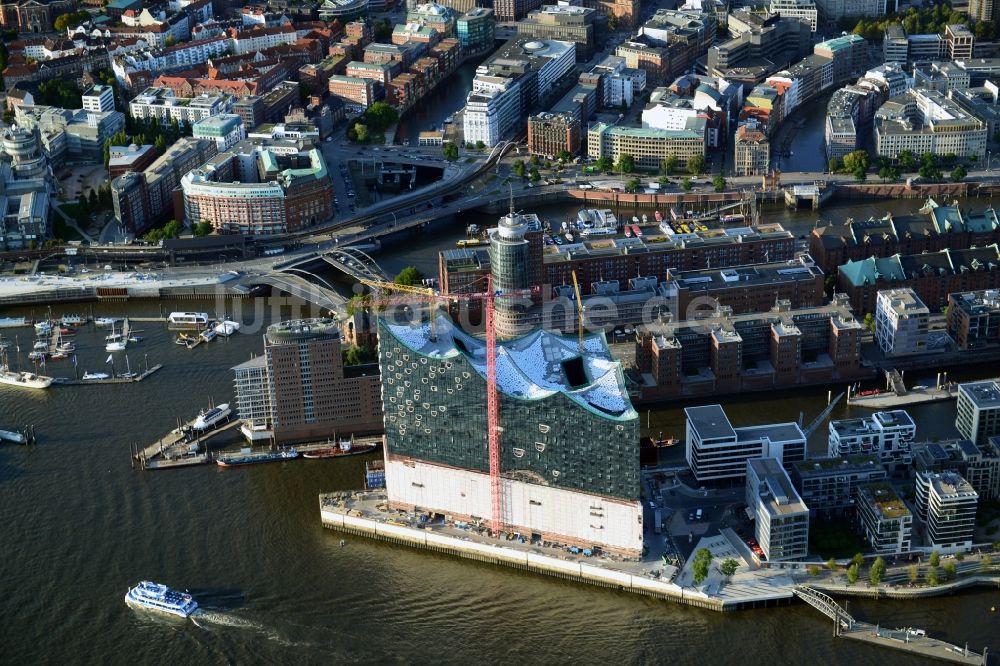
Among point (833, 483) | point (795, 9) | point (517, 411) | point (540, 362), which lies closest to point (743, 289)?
point (540, 362)

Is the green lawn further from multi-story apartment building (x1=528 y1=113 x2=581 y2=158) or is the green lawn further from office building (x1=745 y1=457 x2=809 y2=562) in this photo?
multi-story apartment building (x1=528 y1=113 x2=581 y2=158)

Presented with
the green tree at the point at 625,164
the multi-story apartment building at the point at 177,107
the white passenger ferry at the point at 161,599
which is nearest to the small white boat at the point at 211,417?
the white passenger ferry at the point at 161,599

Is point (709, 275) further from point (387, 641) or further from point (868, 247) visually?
point (387, 641)

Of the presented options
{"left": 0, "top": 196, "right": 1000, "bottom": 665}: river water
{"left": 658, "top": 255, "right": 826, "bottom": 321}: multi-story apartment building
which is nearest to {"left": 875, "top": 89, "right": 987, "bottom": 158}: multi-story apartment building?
{"left": 658, "top": 255, "right": 826, "bottom": 321}: multi-story apartment building

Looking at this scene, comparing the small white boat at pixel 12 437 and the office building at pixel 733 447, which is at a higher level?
the office building at pixel 733 447

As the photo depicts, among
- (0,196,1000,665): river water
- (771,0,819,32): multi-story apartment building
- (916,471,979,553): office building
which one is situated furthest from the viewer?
(771,0,819,32): multi-story apartment building

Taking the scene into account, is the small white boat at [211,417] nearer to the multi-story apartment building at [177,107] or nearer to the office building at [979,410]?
the office building at [979,410]
